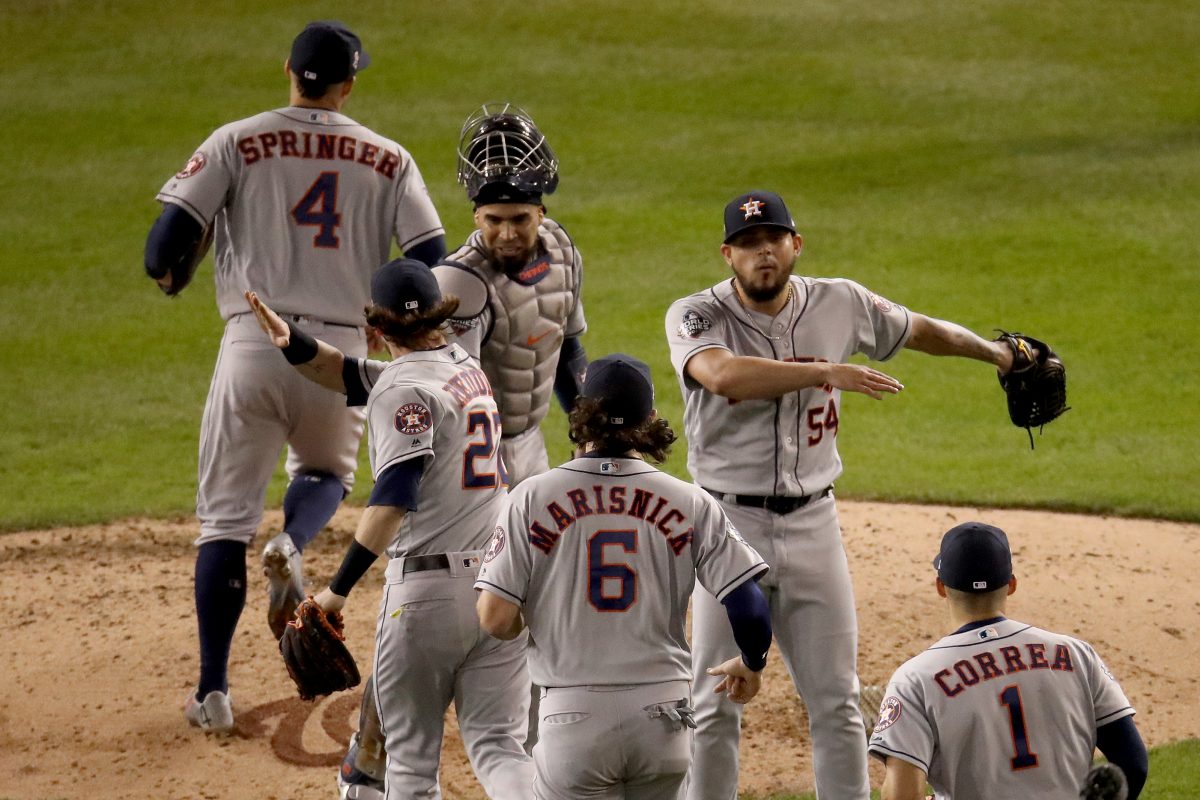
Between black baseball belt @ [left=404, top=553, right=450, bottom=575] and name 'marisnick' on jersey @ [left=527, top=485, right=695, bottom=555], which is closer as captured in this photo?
name 'marisnick' on jersey @ [left=527, top=485, right=695, bottom=555]

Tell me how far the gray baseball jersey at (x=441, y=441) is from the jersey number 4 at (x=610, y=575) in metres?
0.71

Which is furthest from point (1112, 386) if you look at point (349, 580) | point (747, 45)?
point (747, 45)

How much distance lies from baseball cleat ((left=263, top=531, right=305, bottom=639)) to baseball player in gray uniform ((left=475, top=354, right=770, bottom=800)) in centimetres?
184

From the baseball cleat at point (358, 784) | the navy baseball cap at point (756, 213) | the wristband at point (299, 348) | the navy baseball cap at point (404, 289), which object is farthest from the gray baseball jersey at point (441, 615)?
the navy baseball cap at point (756, 213)

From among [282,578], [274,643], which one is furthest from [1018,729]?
[274,643]

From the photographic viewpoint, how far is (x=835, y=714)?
4707 mm

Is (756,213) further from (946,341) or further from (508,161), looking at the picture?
(508,161)

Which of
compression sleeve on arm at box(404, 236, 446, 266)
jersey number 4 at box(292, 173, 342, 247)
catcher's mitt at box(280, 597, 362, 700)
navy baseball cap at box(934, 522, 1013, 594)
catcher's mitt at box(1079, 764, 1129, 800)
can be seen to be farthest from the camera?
compression sleeve on arm at box(404, 236, 446, 266)

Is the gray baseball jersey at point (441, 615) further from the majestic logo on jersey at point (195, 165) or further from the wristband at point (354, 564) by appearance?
the majestic logo on jersey at point (195, 165)

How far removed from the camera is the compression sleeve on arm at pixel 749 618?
12.9 feet

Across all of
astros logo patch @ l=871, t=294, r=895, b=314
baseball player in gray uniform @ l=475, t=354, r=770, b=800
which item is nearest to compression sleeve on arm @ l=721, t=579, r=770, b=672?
baseball player in gray uniform @ l=475, t=354, r=770, b=800

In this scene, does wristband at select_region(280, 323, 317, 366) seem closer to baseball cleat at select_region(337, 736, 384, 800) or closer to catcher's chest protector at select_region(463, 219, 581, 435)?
catcher's chest protector at select_region(463, 219, 581, 435)

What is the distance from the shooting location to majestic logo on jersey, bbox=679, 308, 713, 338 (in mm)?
4820

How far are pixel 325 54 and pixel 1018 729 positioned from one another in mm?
3546
